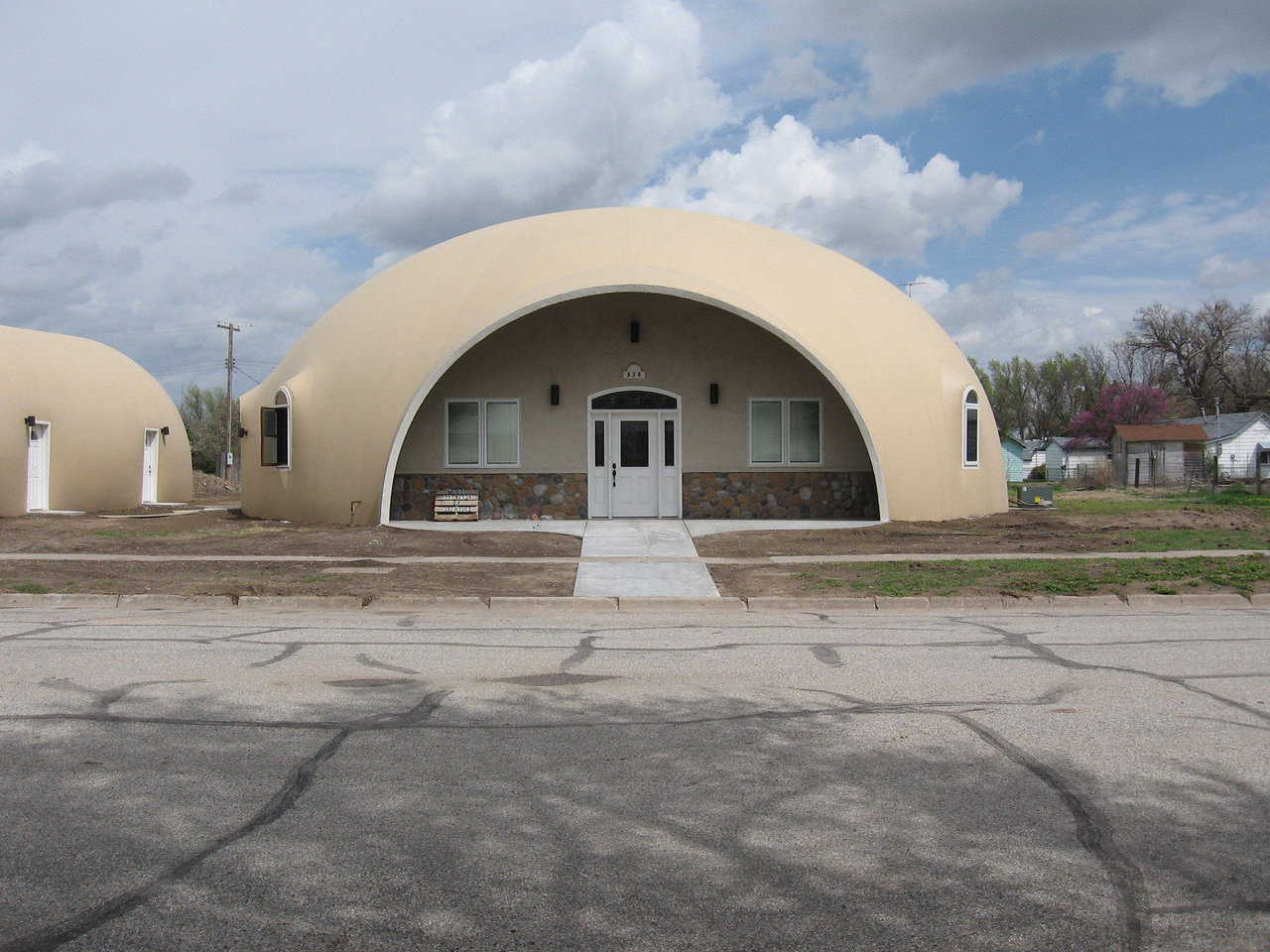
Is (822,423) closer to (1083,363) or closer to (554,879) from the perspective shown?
(554,879)

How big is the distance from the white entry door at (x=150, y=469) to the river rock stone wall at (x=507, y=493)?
41.1 feet

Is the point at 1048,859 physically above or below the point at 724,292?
below

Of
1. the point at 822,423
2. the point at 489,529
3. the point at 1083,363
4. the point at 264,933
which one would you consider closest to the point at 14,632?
the point at 264,933

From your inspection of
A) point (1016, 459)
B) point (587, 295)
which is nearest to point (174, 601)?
point (587, 295)

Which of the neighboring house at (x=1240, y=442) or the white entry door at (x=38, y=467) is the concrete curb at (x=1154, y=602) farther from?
the neighboring house at (x=1240, y=442)

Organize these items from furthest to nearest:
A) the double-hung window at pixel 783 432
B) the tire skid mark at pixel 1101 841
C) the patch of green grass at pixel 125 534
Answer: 1. the double-hung window at pixel 783 432
2. the patch of green grass at pixel 125 534
3. the tire skid mark at pixel 1101 841

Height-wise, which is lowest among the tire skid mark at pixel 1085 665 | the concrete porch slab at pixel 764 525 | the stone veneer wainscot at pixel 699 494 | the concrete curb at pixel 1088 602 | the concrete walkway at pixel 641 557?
the tire skid mark at pixel 1085 665

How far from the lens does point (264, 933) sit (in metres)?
3.23

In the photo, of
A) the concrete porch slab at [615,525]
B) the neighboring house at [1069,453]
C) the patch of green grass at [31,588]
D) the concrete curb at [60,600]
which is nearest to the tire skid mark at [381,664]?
the concrete curb at [60,600]

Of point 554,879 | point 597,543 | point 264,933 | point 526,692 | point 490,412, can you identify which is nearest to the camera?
point 264,933

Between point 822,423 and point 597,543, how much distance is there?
21.3ft

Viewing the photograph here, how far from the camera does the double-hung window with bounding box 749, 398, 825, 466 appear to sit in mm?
20828

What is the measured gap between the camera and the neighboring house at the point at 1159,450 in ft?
168

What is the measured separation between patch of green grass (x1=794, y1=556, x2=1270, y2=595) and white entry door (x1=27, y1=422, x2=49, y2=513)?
19944mm
